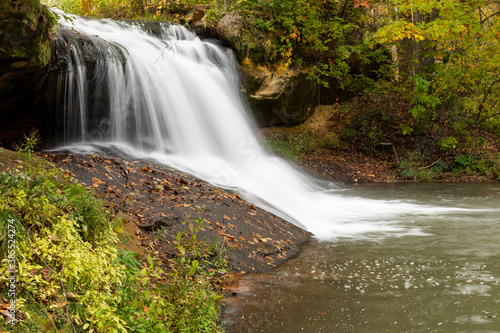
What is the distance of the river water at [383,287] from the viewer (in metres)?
4.23

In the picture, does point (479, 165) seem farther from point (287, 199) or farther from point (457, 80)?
point (287, 199)

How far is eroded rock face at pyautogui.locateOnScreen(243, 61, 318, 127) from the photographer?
48.5ft

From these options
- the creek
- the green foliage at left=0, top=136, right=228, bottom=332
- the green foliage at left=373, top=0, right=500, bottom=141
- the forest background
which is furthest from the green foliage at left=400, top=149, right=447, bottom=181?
the green foliage at left=0, top=136, right=228, bottom=332

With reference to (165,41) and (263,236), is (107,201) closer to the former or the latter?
(263,236)

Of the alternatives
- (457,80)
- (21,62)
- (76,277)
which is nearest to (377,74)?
(457,80)

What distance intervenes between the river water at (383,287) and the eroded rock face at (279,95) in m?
8.33

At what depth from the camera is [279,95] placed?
1527cm

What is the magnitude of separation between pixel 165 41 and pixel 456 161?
11325 mm

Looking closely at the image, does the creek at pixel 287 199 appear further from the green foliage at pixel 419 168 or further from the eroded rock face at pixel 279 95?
the green foliage at pixel 419 168

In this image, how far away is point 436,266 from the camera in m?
5.86

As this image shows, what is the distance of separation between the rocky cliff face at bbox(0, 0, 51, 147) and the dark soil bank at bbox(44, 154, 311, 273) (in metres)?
1.75

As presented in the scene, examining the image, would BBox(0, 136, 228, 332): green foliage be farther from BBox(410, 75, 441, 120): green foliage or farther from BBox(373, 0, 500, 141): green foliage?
BBox(373, 0, 500, 141): green foliage

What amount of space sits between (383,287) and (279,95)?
10903 mm

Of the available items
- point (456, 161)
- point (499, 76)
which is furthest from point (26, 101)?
point (499, 76)
